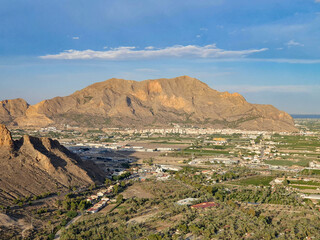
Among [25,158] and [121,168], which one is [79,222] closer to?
[25,158]

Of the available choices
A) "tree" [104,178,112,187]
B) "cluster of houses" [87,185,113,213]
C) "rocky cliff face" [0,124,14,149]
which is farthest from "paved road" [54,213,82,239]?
"rocky cliff face" [0,124,14,149]

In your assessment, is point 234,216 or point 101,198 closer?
point 234,216

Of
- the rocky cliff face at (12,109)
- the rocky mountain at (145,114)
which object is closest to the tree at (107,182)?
the rocky mountain at (145,114)

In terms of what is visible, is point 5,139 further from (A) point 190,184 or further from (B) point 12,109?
(B) point 12,109

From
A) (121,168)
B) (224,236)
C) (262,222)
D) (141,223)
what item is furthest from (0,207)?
(121,168)

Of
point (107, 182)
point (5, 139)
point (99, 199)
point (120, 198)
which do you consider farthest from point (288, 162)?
point (5, 139)

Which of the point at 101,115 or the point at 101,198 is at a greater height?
the point at 101,115
